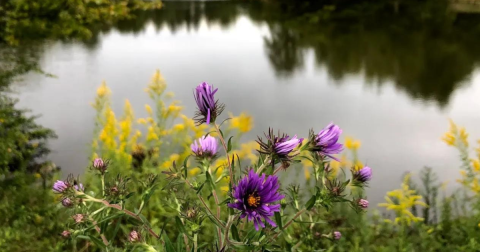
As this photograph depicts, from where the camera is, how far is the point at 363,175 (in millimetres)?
942

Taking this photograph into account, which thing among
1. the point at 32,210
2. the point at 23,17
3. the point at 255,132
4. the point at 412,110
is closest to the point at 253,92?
the point at 255,132

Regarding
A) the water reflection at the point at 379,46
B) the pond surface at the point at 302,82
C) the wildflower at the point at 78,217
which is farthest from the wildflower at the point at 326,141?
the water reflection at the point at 379,46

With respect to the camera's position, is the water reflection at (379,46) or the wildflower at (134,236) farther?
the water reflection at (379,46)

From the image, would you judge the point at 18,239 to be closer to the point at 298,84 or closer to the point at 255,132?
the point at 255,132

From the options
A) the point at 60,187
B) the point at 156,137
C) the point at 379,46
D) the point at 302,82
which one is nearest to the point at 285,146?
the point at 60,187

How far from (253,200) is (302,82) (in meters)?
6.61

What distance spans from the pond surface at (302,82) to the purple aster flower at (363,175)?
243 cm

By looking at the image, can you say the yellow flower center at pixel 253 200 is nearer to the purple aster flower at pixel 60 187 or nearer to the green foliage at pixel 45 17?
the purple aster flower at pixel 60 187

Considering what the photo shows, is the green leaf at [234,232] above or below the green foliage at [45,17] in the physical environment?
below

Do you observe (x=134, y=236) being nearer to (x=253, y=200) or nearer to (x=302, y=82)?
(x=253, y=200)

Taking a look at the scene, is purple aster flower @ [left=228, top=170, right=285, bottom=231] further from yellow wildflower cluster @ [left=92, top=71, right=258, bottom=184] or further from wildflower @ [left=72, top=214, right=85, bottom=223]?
yellow wildflower cluster @ [left=92, top=71, right=258, bottom=184]

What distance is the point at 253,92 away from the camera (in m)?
6.25

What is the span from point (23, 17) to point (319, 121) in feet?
11.1

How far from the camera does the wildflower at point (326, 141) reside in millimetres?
809
